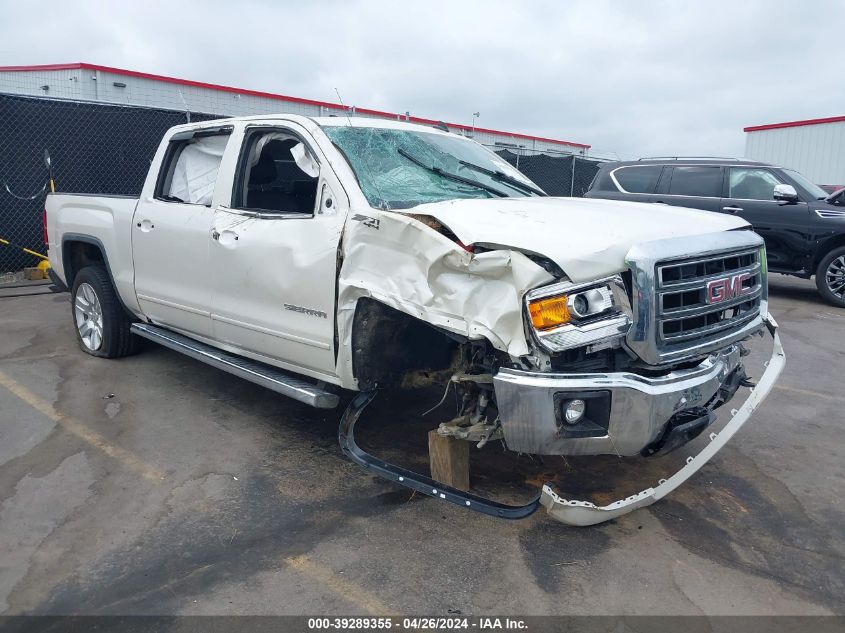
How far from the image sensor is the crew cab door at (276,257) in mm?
3684

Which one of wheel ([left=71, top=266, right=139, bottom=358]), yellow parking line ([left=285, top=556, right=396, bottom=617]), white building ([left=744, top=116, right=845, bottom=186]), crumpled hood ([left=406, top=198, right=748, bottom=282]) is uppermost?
white building ([left=744, top=116, right=845, bottom=186])

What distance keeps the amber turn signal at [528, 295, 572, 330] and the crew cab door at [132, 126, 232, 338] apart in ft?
8.28

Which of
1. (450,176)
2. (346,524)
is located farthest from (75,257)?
(346,524)

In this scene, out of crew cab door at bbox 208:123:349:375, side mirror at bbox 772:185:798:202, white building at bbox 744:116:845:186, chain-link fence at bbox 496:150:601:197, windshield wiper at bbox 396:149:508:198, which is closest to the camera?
crew cab door at bbox 208:123:349:375

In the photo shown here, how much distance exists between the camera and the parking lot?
2803 millimetres

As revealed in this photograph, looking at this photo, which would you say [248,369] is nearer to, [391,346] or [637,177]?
[391,346]

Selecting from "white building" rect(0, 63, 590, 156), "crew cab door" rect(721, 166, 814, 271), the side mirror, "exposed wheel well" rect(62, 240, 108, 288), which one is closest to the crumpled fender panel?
"exposed wheel well" rect(62, 240, 108, 288)

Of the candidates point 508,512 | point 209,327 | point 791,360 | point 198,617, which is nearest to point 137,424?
point 209,327

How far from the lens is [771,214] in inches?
375

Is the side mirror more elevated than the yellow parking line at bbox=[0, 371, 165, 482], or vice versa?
the side mirror

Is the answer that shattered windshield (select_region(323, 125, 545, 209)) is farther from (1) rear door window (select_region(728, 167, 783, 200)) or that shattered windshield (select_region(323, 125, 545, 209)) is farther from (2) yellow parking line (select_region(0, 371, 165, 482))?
(1) rear door window (select_region(728, 167, 783, 200))

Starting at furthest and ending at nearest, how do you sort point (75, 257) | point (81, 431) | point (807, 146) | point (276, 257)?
1. point (807, 146)
2. point (75, 257)
3. point (81, 431)
4. point (276, 257)

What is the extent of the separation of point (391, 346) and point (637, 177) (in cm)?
821

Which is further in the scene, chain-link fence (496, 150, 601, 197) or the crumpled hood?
chain-link fence (496, 150, 601, 197)
